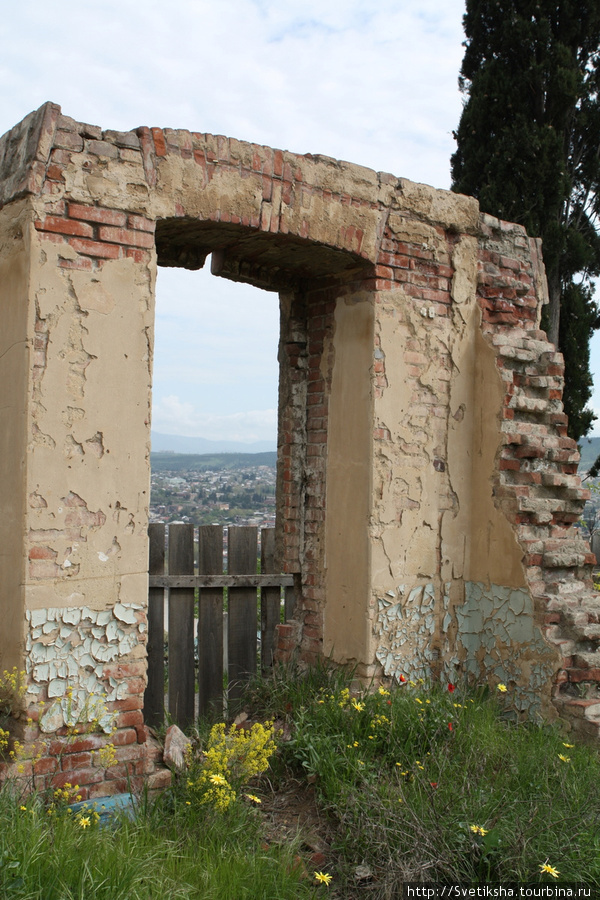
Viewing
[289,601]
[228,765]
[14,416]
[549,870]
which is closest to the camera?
[549,870]

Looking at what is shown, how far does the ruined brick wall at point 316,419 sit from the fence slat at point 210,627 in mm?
417

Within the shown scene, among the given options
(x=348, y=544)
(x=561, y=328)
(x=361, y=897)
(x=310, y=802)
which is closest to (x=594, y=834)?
(x=361, y=897)

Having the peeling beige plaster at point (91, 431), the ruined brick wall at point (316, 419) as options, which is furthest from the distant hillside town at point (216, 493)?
the peeling beige plaster at point (91, 431)

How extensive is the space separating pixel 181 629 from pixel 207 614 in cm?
19

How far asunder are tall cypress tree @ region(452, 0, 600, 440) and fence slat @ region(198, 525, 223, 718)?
5810 millimetres

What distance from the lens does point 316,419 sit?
4977 mm

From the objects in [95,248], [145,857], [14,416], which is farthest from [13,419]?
[145,857]

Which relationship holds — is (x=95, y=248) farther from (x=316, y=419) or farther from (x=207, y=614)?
(x=207, y=614)

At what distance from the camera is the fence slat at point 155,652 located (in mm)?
4598

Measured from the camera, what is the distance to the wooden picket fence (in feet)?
15.3

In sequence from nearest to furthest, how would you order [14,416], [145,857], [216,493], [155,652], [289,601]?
[145,857] < [14,416] < [155,652] < [289,601] < [216,493]

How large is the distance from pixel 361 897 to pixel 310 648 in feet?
6.40

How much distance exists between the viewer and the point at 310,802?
11.9ft

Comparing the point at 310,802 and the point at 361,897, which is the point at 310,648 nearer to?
the point at 310,802
